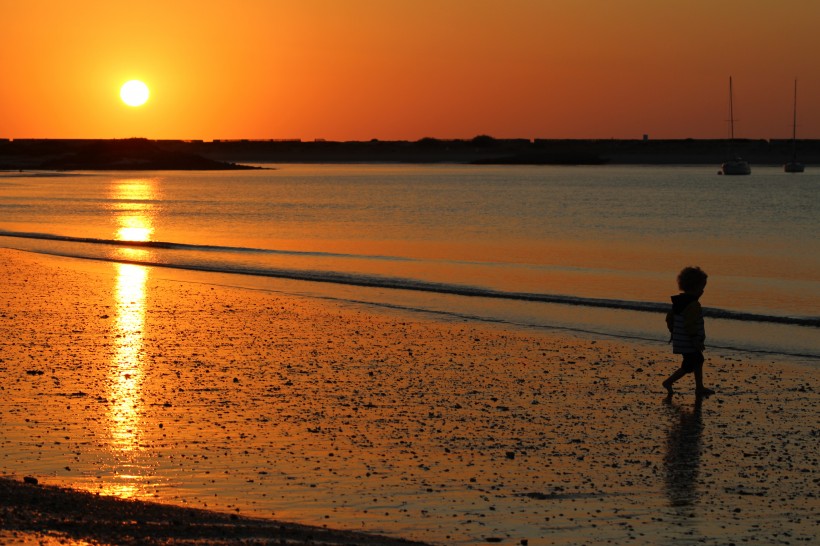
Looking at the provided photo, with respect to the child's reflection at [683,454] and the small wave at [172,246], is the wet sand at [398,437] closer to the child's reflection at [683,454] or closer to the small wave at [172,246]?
the child's reflection at [683,454]

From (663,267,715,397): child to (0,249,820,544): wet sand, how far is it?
35cm

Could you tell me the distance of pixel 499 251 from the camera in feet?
136

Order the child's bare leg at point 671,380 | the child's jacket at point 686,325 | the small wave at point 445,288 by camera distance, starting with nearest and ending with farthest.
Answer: the child's bare leg at point 671,380, the child's jacket at point 686,325, the small wave at point 445,288

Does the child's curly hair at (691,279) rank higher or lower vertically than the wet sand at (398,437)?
higher

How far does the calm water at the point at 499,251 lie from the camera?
22.7 m

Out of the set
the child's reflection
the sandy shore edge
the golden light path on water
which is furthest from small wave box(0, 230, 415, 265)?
the sandy shore edge

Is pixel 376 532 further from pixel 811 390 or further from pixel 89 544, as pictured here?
pixel 811 390

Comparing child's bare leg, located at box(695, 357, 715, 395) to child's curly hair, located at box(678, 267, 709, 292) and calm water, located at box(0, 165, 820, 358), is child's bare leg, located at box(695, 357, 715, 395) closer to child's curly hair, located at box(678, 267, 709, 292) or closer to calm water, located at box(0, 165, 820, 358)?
child's curly hair, located at box(678, 267, 709, 292)

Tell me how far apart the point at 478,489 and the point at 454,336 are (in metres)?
8.96

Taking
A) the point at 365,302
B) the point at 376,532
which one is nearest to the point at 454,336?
the point at 365,302

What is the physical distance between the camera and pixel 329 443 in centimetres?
1065

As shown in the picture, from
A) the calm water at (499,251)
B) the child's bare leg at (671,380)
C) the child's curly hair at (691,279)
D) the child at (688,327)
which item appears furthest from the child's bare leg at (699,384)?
the calm water at (499,251)

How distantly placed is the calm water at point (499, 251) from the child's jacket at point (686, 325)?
436cm

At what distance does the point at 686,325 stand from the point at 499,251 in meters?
28.0
